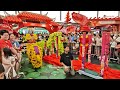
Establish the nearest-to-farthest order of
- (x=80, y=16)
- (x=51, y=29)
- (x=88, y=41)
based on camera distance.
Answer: (x=80, y=16) → (x=88, y=41) → (x=51, y=29)

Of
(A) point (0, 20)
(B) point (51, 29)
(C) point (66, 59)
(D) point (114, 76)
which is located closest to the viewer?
(D) point (114, 76)

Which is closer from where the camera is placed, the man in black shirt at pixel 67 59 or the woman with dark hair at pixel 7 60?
the woman with dark hair at pixel 7 60

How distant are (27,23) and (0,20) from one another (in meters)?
0.90

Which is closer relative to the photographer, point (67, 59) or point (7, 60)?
point (7, 60)

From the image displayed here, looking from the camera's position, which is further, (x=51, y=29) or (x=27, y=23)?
(x=51, y=29)

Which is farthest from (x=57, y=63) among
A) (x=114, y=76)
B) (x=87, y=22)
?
(x=114, y=76)

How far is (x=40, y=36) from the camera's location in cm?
582

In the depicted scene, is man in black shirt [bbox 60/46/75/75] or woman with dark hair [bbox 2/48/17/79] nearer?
woman with dark hair [bbox 2/48/17/79]

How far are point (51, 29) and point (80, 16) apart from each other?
248cm
